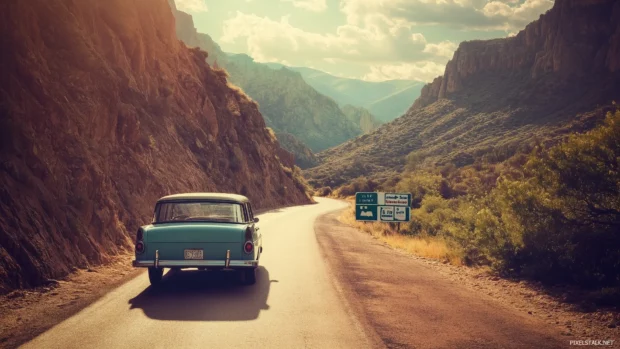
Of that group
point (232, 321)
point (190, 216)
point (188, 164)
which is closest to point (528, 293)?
point (232, 321)

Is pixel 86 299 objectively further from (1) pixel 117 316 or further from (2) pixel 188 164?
(2) pixel 188 164

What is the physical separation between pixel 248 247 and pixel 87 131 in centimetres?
1076

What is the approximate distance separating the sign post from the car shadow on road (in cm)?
1783

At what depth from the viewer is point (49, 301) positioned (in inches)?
332

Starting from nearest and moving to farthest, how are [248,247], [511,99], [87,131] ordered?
[248,247] → [87,131] → [511,99]

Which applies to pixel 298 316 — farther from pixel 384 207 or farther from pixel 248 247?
pixel 384 207

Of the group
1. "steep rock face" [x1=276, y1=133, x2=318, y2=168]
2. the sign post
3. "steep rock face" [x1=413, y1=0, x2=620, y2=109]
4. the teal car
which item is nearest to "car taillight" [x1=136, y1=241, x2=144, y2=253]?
the teal car

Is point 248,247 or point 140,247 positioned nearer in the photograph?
point 140,247

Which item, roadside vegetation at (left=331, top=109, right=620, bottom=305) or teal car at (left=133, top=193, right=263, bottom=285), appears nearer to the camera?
teal car at (left=133, top=193, right=263, bottom=285)

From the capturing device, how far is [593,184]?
11.3 metres

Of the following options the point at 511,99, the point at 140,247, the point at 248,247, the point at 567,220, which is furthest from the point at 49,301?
the point at 511,99

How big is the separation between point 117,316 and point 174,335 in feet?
4.88

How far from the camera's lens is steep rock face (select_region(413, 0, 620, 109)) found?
90.4 meters

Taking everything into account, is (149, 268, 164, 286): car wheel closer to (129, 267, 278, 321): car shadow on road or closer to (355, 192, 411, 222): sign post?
(129, 267, 278, 321): car shadow on road
